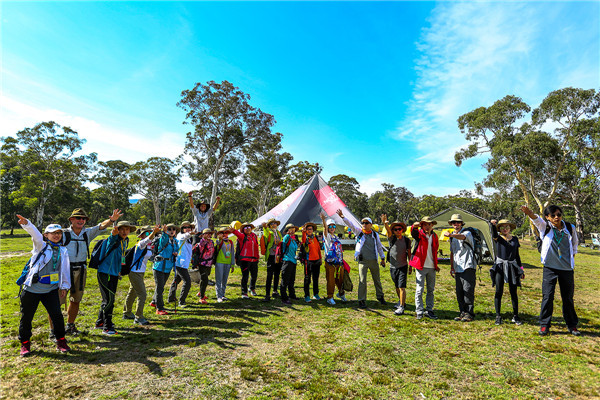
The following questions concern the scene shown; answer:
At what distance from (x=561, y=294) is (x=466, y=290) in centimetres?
134

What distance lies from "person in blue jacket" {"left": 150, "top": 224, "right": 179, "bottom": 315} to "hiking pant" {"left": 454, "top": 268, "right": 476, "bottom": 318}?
551 cm

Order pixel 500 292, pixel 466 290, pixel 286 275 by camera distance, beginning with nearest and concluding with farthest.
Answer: pixel 500 292 → pixel 466 290 → pixel 286 275

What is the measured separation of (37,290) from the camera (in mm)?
3590

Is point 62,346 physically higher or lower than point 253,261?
lower

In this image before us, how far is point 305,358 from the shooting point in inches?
144

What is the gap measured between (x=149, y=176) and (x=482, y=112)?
136 feet

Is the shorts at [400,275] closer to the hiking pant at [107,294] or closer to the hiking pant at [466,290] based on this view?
the hiking pant at [466,290]

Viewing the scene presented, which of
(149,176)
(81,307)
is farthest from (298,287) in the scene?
(149,176)

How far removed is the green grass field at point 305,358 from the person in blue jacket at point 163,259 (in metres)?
0.33

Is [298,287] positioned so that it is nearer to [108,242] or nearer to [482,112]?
[108,242]

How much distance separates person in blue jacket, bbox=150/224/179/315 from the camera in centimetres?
529

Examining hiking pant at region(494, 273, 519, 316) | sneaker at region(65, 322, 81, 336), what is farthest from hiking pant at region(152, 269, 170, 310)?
hiking pant at region(494, 273, 519, 316)

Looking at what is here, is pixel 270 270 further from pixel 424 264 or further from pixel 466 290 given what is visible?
pixel 466 290

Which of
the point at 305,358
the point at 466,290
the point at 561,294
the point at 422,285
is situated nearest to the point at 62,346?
the point at 305,358
